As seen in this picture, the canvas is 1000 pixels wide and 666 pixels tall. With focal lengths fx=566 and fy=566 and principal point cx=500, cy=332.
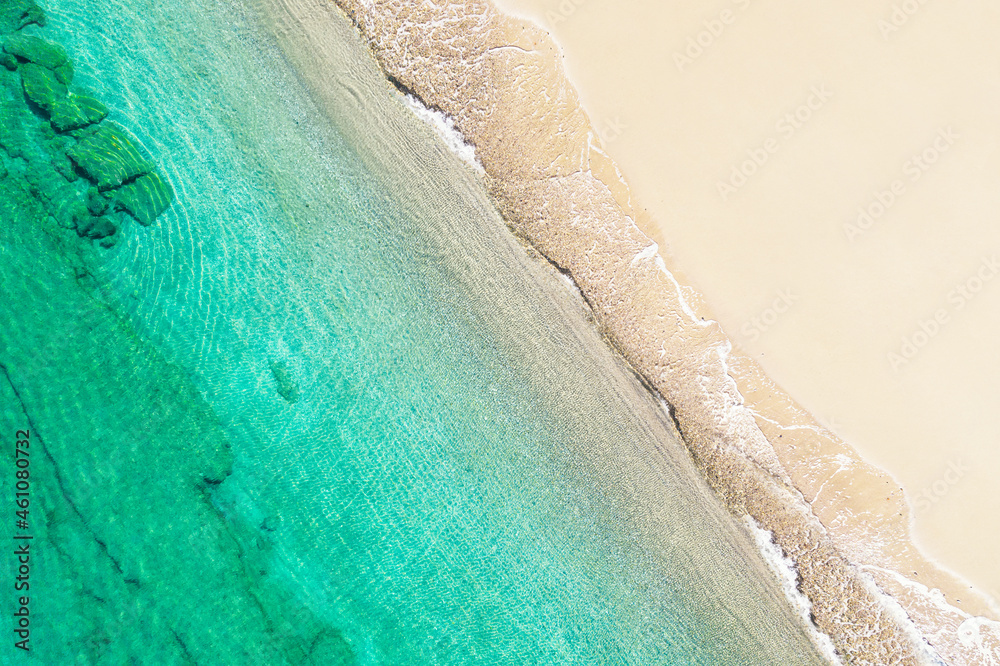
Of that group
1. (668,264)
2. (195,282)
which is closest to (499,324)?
(668,264)

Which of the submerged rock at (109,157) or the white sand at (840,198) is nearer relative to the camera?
the white sand at (840,198)

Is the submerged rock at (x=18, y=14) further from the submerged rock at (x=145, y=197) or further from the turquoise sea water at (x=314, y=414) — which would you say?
the submerged rock at (x=145, y=197)

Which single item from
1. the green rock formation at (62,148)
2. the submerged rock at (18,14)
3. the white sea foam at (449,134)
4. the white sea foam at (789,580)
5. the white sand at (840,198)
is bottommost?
the green rock formation at (62,148)

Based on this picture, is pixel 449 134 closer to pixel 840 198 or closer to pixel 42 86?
pixel 840 198

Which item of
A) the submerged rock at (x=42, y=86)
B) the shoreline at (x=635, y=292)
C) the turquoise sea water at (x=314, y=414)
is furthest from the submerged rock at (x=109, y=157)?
the shoreline at (x=635, y=292)

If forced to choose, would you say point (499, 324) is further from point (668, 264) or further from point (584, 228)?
point (668, 264)

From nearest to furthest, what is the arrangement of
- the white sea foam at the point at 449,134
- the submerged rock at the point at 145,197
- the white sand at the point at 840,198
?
the white sand at the point at 840,198 < the white sea foam at the point at 449,134 < the submerged rock at the point at 145,197

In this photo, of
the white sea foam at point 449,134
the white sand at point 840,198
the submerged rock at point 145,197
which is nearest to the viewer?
the white sand at point 840,198

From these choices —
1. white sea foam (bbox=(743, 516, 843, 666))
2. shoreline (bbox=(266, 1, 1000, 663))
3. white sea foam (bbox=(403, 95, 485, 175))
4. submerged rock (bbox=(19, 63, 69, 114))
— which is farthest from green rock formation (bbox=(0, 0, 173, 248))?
white sea foam (bbox=(743, 516, 843, 666))
